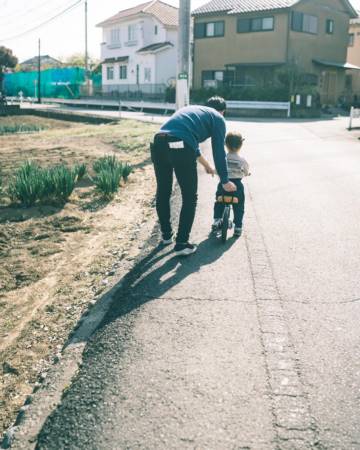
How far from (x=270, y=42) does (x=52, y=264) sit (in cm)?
3053

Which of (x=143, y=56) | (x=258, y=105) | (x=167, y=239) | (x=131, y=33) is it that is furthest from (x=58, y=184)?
(x=131, y=33)

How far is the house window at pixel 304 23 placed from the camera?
32.7 m

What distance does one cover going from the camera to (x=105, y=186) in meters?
8.75

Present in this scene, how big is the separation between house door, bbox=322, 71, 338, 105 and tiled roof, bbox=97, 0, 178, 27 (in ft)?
48.6

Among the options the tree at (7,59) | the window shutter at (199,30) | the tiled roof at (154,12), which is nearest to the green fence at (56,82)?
the tiled roof at (154,12)

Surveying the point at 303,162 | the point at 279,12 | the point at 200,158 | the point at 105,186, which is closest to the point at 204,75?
the point at 279,12

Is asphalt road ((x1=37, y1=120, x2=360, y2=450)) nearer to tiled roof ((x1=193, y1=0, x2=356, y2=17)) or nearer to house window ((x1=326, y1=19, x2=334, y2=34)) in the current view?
tiled roof ((x1=193, y1=0, x2=356, y2=17))

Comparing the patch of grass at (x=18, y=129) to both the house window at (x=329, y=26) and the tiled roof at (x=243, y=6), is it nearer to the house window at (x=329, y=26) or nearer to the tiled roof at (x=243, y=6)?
the tiled roof at (x=243, y=6)

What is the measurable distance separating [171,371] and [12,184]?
596 centimetres

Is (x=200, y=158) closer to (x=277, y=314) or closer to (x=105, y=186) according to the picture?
(x=277, y=314)

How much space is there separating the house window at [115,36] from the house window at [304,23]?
2172 centimetres

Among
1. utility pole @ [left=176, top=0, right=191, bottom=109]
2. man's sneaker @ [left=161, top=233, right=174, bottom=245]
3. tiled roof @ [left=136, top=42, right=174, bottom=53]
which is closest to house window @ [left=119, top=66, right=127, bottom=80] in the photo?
tiled roof @ [left=136, top=42, right=174, bottom=53]

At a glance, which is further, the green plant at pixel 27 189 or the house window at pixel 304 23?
the house window at pixel 304 23

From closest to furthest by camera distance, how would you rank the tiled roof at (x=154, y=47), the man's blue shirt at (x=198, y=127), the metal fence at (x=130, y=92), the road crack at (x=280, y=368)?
the road crack at (x=280, y=368)
the man's blue shirt at (x=198, y=127)
the metal fence at (x=130, y=92)
the tiled roof at (x=154, y=47)
